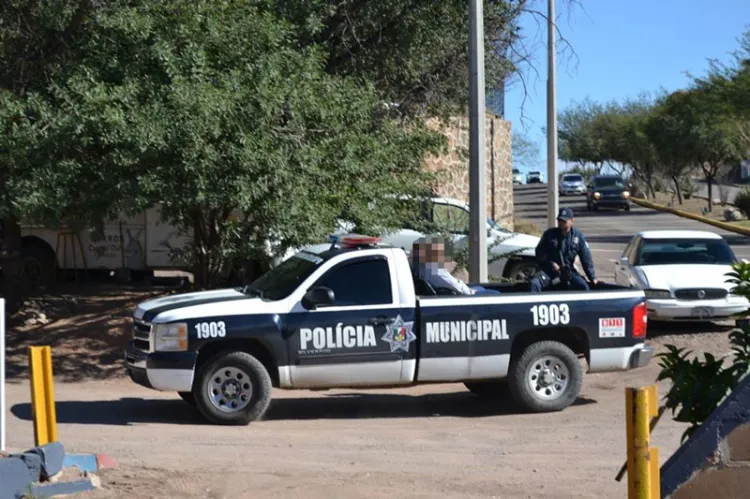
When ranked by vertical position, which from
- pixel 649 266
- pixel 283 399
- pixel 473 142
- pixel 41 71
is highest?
pixel 41 71

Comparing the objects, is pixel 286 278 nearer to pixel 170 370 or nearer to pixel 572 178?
pixel 170 370

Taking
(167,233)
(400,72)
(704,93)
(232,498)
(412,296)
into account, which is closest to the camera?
(232,498)

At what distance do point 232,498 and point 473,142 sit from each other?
7639 millimetres

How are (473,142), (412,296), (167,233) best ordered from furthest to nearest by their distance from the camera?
(167,233), (473,142), (412,296)

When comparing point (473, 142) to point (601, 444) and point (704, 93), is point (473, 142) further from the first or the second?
point (704, 93)

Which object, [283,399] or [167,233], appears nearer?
[283,399]

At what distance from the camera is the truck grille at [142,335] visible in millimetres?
10539

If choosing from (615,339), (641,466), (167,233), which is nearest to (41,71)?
(167,233)

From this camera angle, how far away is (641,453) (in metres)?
4.67

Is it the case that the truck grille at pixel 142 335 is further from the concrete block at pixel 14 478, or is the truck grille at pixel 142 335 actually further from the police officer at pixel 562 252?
the police officer at pixel 562 252

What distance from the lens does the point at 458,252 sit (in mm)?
15766

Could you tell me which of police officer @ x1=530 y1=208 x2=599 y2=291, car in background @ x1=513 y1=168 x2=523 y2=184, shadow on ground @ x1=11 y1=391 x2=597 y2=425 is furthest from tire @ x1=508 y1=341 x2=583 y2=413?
car in background @ x1=513 y1=168 x2=523 y2=184

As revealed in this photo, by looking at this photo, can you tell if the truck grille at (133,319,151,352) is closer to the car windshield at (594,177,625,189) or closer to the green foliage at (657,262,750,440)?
the green foliage at (657,262,750,440)

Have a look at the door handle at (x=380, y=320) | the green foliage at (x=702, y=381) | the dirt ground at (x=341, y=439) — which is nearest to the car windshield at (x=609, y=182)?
the dirt ground at (x=341, y=439)
